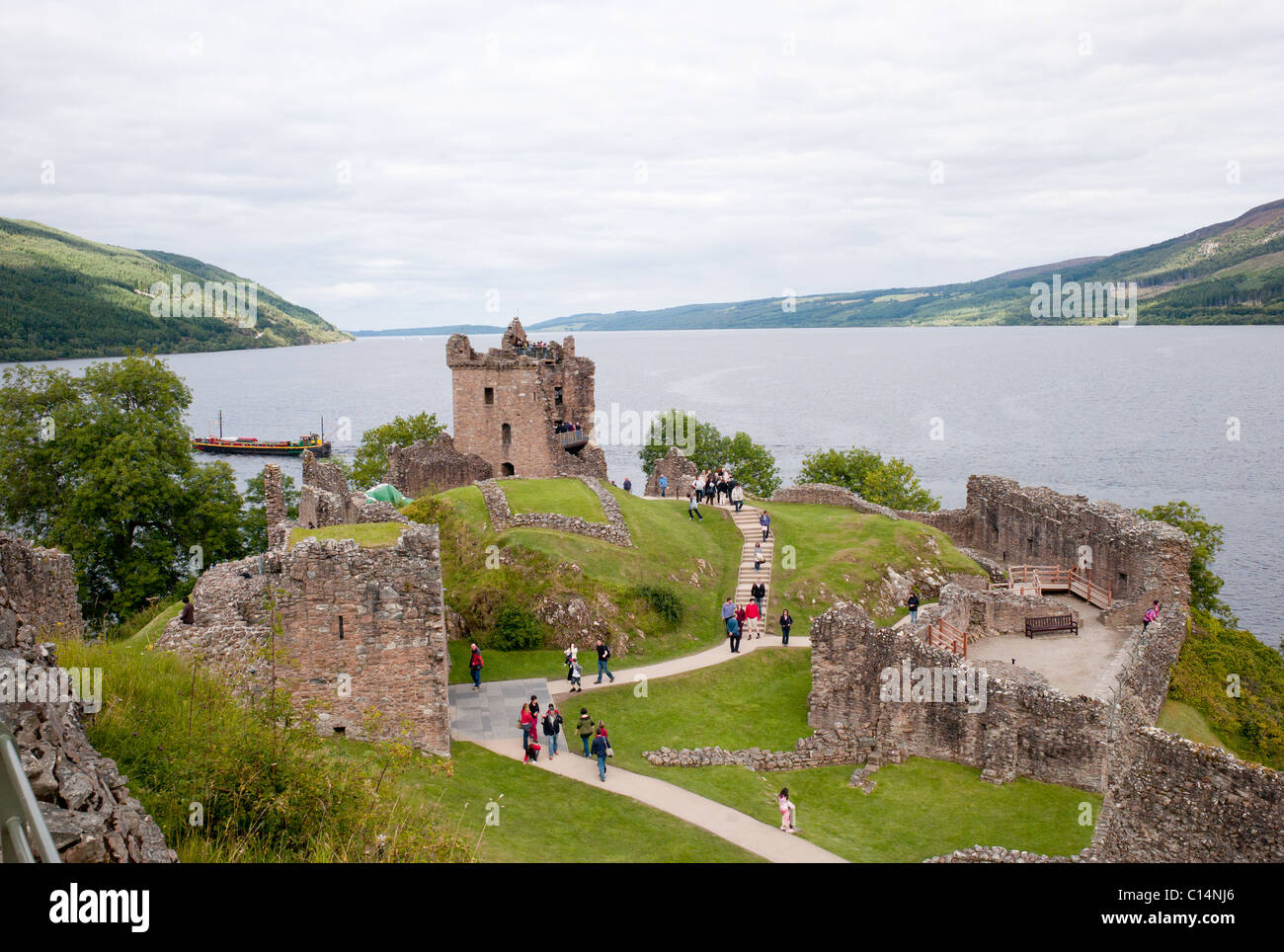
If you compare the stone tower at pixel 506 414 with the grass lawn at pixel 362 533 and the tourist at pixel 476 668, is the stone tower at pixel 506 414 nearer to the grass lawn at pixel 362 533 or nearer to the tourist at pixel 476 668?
the tourist at pixel 476 668

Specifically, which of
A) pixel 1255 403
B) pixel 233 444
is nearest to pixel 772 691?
pixel 233 444

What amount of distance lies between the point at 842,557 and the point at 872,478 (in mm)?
26133

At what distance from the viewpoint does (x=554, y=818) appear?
67.3 ft

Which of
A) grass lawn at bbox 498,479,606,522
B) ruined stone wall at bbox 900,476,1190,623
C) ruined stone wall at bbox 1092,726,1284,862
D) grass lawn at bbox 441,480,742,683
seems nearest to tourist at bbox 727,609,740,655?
grass lawn at bbox 441,480,742,683

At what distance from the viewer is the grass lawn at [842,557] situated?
118ft

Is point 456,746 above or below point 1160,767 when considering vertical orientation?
below

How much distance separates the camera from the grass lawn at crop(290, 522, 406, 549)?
22928 mm

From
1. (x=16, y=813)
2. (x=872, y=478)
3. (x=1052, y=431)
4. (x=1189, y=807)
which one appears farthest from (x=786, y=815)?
(x=1052, y=431)

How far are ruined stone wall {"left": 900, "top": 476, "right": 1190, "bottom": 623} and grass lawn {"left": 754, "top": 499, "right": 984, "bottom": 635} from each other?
3986mm

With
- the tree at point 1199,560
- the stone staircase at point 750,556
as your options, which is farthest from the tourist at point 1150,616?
the stone staircase at point 750,556

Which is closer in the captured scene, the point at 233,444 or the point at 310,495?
the point at 310,495
